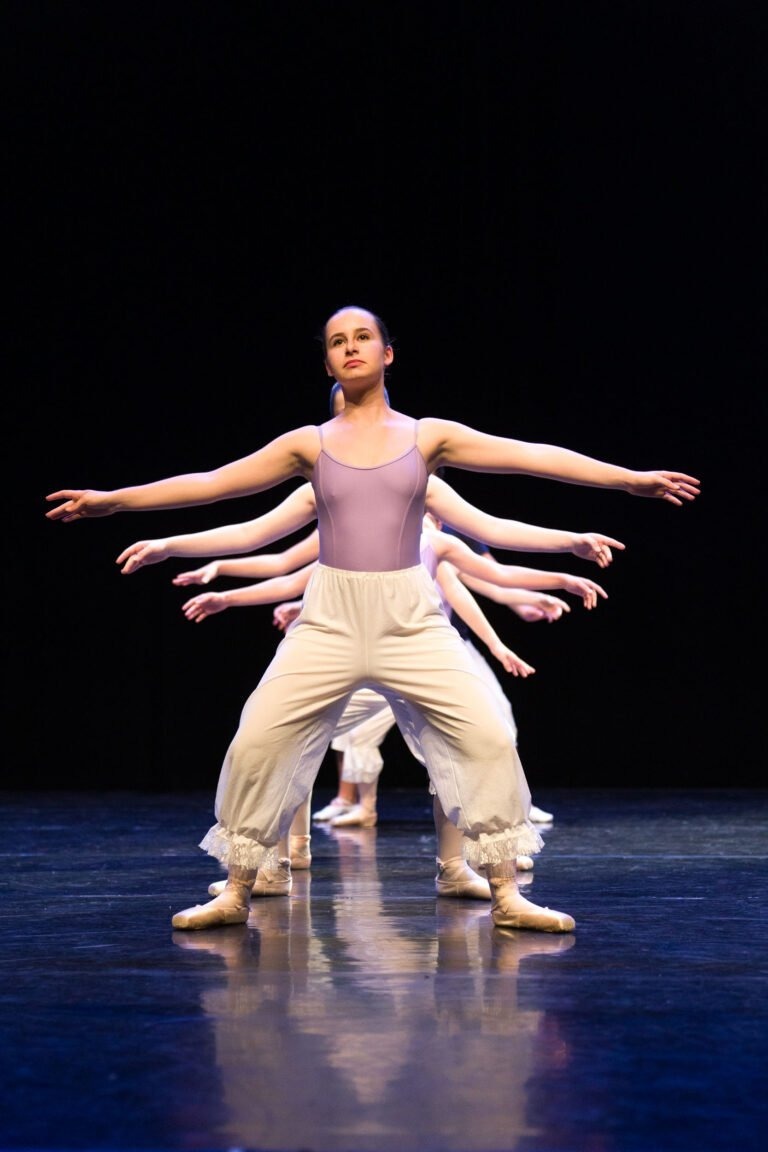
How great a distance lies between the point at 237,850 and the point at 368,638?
0.52m

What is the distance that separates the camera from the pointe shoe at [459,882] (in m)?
3.18

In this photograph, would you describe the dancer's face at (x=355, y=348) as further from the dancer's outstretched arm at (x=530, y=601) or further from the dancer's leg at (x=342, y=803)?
the dancer's leg at (x=342, y=803)

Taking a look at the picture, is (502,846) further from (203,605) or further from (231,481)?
(203,605)

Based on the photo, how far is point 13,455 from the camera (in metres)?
7.17

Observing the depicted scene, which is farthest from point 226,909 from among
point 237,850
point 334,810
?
point 334,810

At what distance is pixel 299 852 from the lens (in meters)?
3.80

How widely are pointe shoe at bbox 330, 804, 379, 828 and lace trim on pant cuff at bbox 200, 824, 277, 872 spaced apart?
2.47m

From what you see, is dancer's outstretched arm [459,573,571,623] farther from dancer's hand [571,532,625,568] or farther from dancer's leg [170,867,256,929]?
dancer's leg [170,867,256,929]

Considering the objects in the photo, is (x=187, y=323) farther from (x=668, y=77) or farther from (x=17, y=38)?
(x=668, y=77)

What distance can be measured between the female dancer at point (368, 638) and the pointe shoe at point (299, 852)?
0.94 meters

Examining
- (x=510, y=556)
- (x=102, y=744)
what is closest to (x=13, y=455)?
(x=102, y=744)

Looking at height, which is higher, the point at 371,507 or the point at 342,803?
the point at 371,507

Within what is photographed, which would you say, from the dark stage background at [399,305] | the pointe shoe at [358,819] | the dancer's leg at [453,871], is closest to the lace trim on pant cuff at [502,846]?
the dancer's leg at [453,871]

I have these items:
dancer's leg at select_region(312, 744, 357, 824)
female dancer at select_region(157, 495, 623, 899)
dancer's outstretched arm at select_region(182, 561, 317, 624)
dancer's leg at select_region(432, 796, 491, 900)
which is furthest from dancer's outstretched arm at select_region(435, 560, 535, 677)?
dancer's leg at select_region(312, 744, 357, 824)
